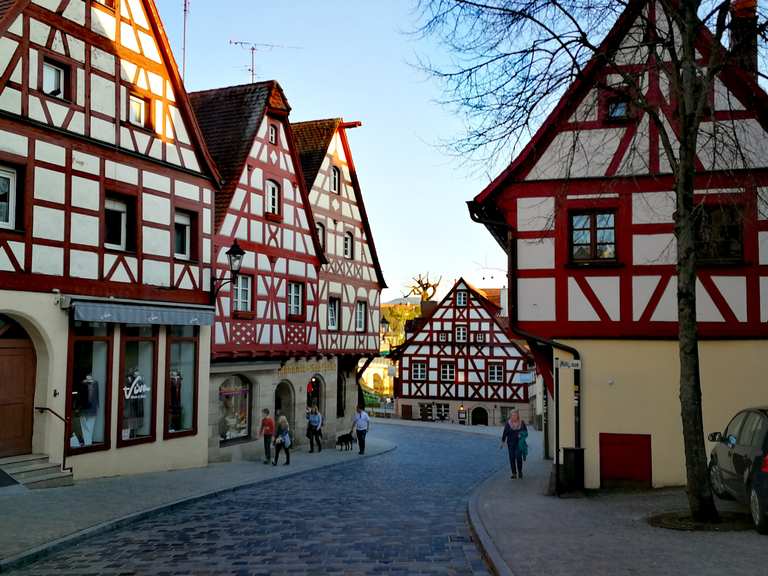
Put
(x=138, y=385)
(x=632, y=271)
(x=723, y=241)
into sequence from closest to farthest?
(x=723, y=241) → (x=632, y=271) → (x=138, y=385)

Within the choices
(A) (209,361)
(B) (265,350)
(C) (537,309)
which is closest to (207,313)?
(A) (209,361)

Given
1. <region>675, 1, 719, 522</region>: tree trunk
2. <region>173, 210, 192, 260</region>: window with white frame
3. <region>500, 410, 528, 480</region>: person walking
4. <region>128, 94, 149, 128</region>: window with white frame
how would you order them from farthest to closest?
<region>173, 210, 192, 260</region>: window with white frame < <region>128, 94, 149, 128</region>: window with white frame < <region>500, 410, 528, 480</region>: person walking < <region>675, 1, 719, 522</region>: tree trunk

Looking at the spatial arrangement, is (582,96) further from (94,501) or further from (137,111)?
(94,501)

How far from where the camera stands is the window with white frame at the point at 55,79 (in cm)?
1569

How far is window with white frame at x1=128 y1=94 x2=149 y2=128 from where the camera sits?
1797 centimetres

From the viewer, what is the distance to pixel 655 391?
1516 centimetres

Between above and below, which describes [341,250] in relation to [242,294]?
above

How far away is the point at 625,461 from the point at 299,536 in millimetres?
7092

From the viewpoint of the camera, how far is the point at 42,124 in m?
15.3

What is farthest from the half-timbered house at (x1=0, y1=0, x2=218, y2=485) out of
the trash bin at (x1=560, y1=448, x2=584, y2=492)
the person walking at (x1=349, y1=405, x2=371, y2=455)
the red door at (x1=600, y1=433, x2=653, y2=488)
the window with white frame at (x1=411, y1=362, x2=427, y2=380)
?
the window with white frame at (x1=411, y1=362, x2=427, y2=380)

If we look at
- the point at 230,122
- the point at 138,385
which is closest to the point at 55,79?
the point at 138,385

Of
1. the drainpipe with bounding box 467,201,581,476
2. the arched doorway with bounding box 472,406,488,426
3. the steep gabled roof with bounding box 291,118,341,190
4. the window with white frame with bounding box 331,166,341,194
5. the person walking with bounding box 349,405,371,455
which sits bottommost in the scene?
the arched doorway with bounding box 472,406,488,426

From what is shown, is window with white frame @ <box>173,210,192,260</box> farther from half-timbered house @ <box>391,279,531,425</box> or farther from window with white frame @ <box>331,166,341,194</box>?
half-timbered house @ <box>391,279,531,425</box>

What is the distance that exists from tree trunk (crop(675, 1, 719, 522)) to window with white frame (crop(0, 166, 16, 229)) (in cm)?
1152
